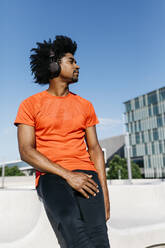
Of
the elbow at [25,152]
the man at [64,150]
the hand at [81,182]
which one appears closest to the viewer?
the man at [64,150]

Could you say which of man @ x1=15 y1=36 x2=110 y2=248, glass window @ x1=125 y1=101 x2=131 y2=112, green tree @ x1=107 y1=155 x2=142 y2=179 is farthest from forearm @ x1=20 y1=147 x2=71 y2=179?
glass window @ x1=125 y1=101 x2=131 y2=112

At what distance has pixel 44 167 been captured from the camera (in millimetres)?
1788

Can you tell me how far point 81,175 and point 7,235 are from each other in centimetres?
109

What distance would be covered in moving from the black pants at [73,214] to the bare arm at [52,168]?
0.18 feet

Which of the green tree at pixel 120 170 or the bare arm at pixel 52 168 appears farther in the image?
the green tree at pixel 120 170

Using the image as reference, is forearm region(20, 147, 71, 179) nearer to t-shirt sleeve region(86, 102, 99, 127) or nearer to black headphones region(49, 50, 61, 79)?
t-shirt sleeve region(86, 102, 99, 127)

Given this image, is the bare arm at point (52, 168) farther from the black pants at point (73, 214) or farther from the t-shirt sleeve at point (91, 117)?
the t-shirt sleeve at point (91, 117)

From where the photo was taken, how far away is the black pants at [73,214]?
4.91 ft

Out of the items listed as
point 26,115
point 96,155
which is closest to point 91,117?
point 96,155

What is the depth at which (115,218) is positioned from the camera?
2961 mm

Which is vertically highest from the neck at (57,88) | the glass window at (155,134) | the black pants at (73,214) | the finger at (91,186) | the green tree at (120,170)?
the glass window at (155,134)

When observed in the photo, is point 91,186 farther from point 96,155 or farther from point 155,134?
→ point 155,134

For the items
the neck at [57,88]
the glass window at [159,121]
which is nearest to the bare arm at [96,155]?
the neck at [57,88]

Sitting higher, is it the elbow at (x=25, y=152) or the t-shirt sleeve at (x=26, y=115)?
the t-shirt sleeve at (x=26, y=115)
